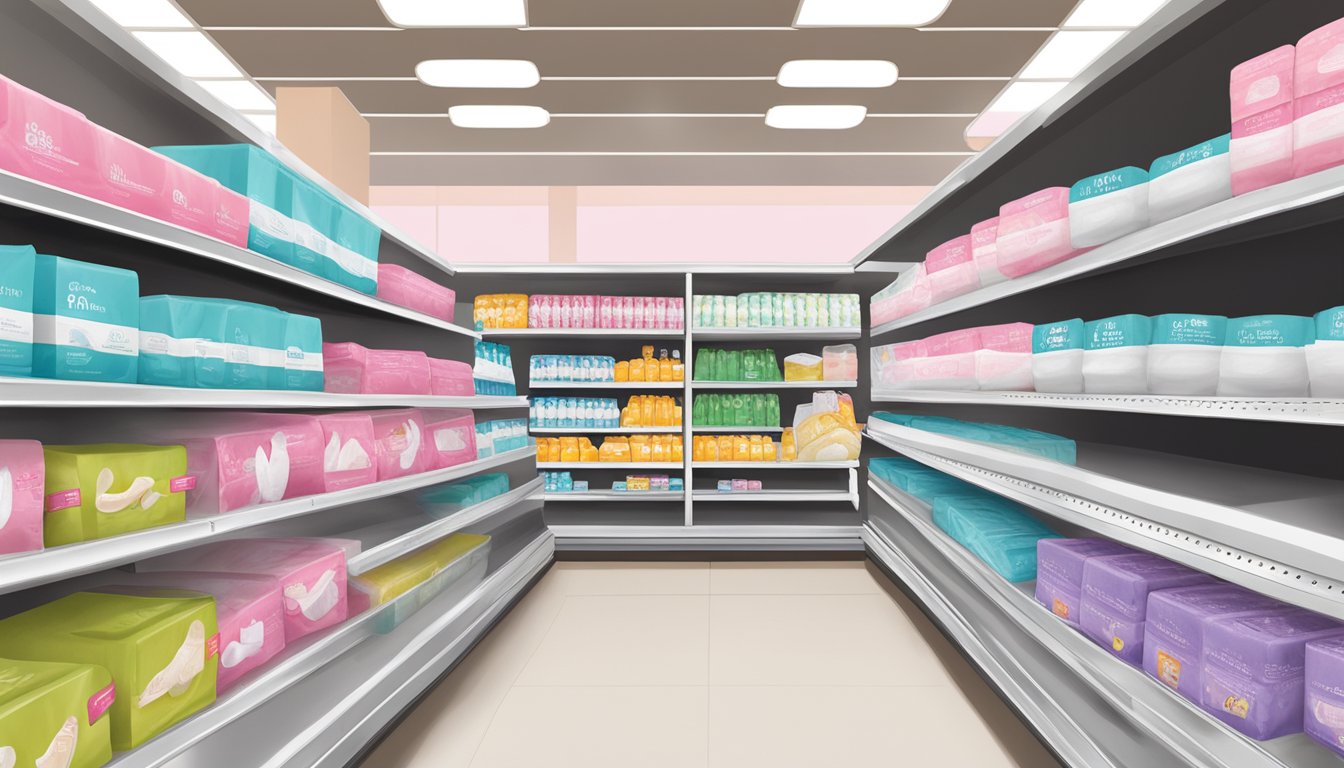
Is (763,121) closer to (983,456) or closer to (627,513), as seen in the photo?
(627,513)

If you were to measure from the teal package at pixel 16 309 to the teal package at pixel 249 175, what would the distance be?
61 centimetres

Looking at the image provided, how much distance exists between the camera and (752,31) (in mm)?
4629

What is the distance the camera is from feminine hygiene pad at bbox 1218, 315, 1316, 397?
1.22 metres

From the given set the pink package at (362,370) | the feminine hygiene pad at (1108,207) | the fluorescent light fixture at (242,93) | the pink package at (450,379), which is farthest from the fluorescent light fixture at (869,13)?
the fluorescent light fixture at (242,93)

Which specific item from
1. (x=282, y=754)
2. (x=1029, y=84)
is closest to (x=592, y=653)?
(x=282, y=754)

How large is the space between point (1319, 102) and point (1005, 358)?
47.3 inches

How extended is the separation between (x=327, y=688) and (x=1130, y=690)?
7.31ft

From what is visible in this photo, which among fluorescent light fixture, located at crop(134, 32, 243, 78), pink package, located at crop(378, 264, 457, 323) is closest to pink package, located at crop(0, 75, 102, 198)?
pink package, located at crop(378, 264, 457, 323)

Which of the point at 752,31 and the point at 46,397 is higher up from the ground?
the point at 752,31

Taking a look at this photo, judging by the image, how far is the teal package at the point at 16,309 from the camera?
1041 mm

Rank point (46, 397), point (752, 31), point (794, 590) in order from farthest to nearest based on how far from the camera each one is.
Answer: point (752, 31) < point (794, 590) < point (46, 397)

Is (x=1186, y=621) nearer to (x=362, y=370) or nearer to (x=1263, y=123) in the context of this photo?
(x=1263, y=123)

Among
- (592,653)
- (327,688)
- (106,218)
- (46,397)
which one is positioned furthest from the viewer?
(592,653)

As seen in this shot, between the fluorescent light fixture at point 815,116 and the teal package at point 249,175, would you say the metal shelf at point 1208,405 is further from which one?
the fluorescent light fixture at point 815,116
